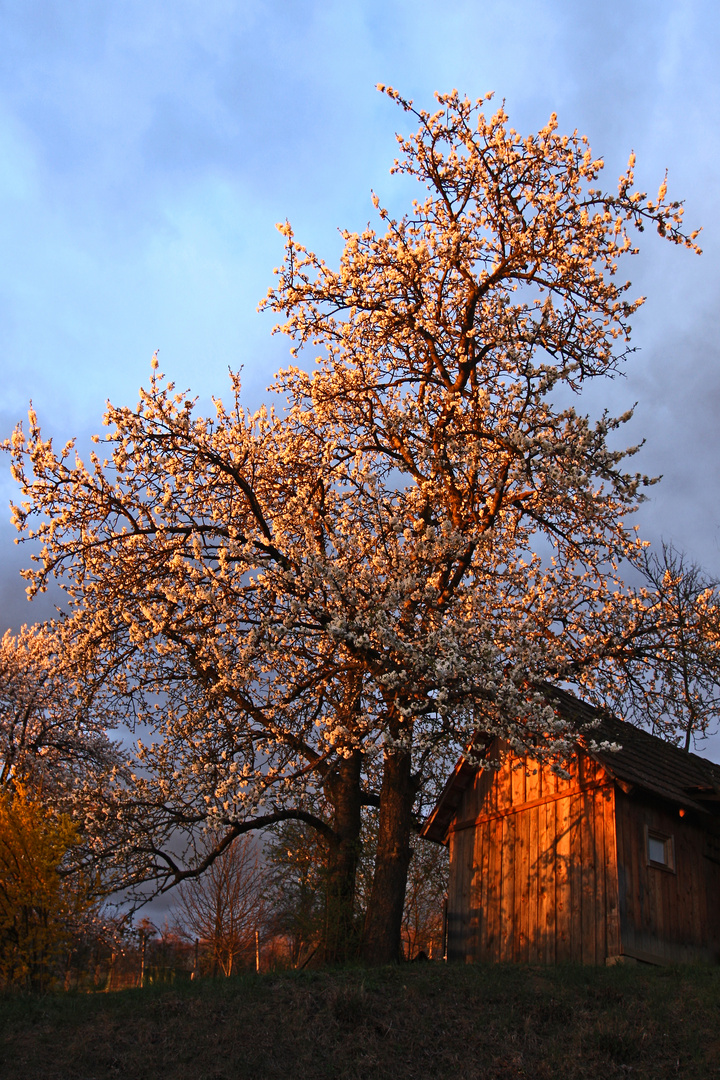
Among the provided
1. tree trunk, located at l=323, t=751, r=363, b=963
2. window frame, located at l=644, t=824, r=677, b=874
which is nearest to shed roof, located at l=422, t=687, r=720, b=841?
window frame, located at l=644, t=824, r=677, b=874

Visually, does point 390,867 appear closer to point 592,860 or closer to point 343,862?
point 343,862

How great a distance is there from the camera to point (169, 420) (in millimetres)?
12391

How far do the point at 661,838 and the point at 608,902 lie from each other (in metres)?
1.79

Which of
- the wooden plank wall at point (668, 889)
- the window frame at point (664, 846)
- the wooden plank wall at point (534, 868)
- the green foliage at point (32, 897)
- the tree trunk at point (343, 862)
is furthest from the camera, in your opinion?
the tree trunk at point (343, 862)

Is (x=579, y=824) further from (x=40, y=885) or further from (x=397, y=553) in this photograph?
(x=40, y=885)

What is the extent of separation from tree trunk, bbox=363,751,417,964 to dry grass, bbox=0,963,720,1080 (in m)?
1.50

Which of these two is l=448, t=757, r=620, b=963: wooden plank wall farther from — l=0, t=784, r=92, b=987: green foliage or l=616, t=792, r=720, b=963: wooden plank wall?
l=0, t=784, r=92, b=987: green foliage

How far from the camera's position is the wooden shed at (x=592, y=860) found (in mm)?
13523

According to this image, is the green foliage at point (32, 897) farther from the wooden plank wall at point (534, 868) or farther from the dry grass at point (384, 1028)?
the wooden plank wall at point (534, 868)

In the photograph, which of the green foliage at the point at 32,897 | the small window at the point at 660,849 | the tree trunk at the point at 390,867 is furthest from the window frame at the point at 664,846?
the green foliage at the point at 32,897

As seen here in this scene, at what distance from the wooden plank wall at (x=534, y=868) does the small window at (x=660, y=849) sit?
0.97 metres

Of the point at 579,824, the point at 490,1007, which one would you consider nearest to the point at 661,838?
the point at 579,824

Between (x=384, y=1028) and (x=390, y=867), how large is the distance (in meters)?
3.73

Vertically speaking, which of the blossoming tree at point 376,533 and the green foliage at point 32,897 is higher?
the blossoming tree at point 376,533
